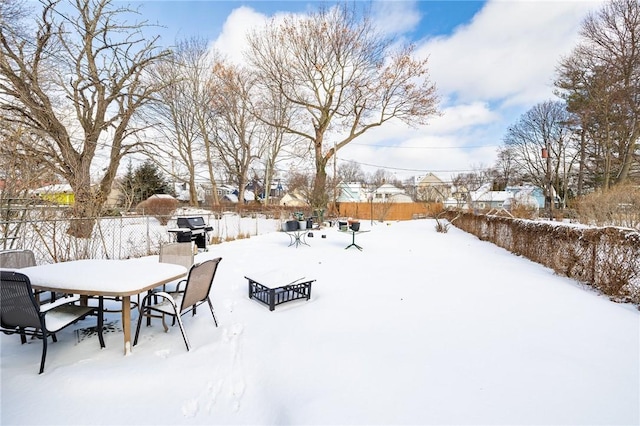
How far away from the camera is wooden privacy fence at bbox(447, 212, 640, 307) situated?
13.4ft

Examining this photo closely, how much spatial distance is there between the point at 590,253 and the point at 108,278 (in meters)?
6.74

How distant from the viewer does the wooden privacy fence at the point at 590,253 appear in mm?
4074

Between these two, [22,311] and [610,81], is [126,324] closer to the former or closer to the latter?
[22,311]

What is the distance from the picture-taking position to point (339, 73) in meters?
15.9

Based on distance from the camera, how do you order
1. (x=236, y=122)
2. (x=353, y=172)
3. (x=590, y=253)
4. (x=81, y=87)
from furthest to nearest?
(x=353, y=172)
(x=236, y=122)
(x=81, y=87)
(x=590, y=253)

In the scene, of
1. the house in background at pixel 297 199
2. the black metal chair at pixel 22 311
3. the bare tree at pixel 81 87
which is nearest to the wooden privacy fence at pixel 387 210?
the house in background at pixel 297 199

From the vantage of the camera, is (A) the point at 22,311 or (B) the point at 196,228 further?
(B) the point at 196,228

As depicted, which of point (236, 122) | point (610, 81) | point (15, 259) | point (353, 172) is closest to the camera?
point (15, 259)

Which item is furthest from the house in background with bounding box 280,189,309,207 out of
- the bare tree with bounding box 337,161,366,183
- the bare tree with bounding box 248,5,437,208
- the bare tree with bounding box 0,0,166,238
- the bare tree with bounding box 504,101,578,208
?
the bare tree with bounding box 504,101,578,208

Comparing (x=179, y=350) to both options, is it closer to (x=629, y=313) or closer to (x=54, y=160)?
(x=629, y=313)

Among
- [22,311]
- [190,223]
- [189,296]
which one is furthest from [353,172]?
[22,311]

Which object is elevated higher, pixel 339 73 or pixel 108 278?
pixel 339 73

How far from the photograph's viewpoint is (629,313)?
142 inches

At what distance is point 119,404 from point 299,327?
171 cm
